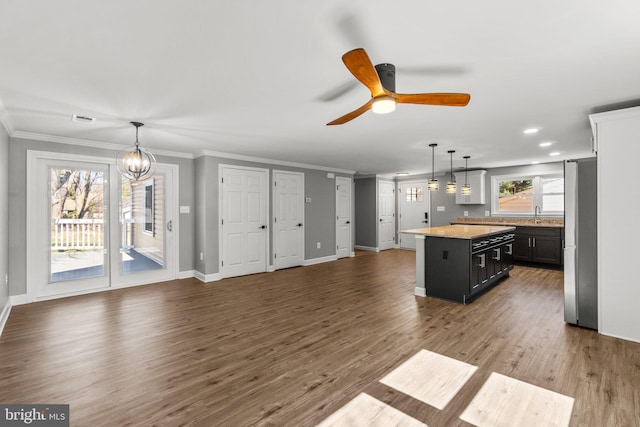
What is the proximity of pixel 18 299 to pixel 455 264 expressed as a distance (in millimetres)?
5857

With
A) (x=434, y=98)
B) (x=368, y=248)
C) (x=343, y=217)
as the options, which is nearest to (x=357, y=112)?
(x=434, y=98)

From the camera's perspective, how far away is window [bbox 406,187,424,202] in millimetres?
8961

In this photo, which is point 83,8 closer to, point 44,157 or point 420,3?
point 420,3

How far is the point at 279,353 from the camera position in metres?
2.65

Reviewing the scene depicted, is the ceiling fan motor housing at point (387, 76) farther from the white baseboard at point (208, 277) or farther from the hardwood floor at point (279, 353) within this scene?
the white baseboard at point (208, 277)

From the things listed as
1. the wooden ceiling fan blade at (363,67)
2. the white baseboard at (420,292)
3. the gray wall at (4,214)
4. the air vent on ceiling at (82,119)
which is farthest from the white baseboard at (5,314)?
the white baseboard at (420,292)

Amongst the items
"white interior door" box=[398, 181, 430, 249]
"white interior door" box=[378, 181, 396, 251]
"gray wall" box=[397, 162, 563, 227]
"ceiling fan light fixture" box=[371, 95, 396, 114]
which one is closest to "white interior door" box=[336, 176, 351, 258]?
"white interior door" box=[378, 181, 396, 251]

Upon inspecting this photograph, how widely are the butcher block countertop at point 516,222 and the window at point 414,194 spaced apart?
1.35 metres

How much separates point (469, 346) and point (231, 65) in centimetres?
310

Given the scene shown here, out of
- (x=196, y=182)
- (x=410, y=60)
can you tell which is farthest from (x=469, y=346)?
(x=196, y=182)

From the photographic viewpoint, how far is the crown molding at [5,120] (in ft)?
9.95

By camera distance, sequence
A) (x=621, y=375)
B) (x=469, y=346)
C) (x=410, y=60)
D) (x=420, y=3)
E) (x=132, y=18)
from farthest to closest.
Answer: (x=469, y=346) → (x=621, y=375) → (x=410, y=60) → (x=132, y=18) → (x=420, y=3)

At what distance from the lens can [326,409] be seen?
1.90m

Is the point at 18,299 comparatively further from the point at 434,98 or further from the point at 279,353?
the point at 434,98
